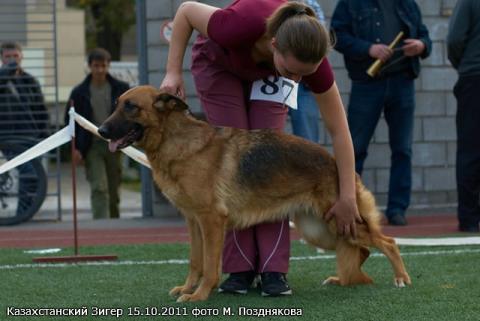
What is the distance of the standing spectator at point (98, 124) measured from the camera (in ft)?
41.6

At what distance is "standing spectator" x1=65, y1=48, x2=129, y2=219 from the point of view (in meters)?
12.7

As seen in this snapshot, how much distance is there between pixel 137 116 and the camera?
20.1ft

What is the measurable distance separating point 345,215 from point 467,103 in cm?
395

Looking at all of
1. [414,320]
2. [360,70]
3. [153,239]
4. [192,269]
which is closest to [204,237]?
[192,269]

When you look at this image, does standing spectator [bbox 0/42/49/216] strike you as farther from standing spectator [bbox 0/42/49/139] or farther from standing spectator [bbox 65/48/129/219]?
standing spectator [bbox 65/48/129/219]

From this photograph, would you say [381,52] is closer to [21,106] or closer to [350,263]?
[350,263]

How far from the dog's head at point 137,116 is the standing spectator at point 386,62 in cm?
453

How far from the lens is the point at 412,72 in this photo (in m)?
10.6

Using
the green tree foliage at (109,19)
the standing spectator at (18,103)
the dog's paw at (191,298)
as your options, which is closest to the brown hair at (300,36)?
the dog's paw at (191,298)

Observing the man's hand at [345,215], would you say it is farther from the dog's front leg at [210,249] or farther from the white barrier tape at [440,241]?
the white barrier tape at [440,241]

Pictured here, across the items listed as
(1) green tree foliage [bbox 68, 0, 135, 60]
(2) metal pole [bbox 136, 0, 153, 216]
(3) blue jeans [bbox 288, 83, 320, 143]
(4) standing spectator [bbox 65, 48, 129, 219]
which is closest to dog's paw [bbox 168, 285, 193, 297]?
(3) blue jeans [bbox 288, 83, 320, 143]

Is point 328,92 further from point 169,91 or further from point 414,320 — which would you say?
point 414,320

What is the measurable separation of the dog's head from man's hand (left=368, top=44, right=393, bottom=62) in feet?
14.3

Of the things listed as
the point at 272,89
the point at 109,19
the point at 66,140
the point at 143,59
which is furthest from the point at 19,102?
the point at 109,19
